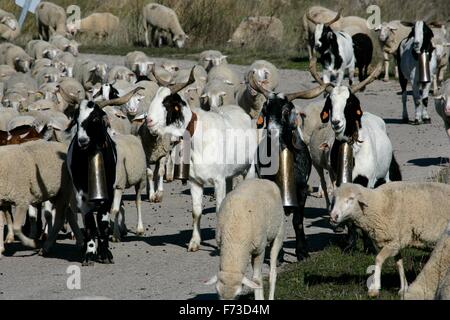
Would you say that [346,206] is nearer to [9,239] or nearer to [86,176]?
[86,176]

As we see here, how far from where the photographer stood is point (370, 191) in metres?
12.3

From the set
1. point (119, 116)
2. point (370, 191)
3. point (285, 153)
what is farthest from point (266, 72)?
point (370, 191)

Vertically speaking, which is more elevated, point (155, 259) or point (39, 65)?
point (39, 65)

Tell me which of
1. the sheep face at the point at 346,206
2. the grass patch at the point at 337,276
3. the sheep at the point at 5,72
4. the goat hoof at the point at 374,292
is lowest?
the grass patch at the point at 337,276

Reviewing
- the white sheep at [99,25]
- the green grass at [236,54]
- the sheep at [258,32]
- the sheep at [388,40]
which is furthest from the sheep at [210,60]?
the white sheep at [99,25]

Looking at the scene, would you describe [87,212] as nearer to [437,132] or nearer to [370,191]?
[370,191]

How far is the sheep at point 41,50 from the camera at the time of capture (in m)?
34.7

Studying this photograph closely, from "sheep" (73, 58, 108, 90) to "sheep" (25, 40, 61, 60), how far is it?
391cm

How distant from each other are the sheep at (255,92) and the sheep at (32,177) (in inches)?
288

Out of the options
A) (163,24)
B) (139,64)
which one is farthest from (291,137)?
(163,24)

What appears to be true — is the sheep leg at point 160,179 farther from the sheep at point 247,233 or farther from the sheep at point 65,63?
the sheep at point 65,63

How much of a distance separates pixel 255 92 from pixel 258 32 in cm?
2069

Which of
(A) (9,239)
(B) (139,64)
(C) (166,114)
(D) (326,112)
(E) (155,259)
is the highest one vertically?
(D) (326,112)

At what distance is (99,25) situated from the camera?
1946 inches
